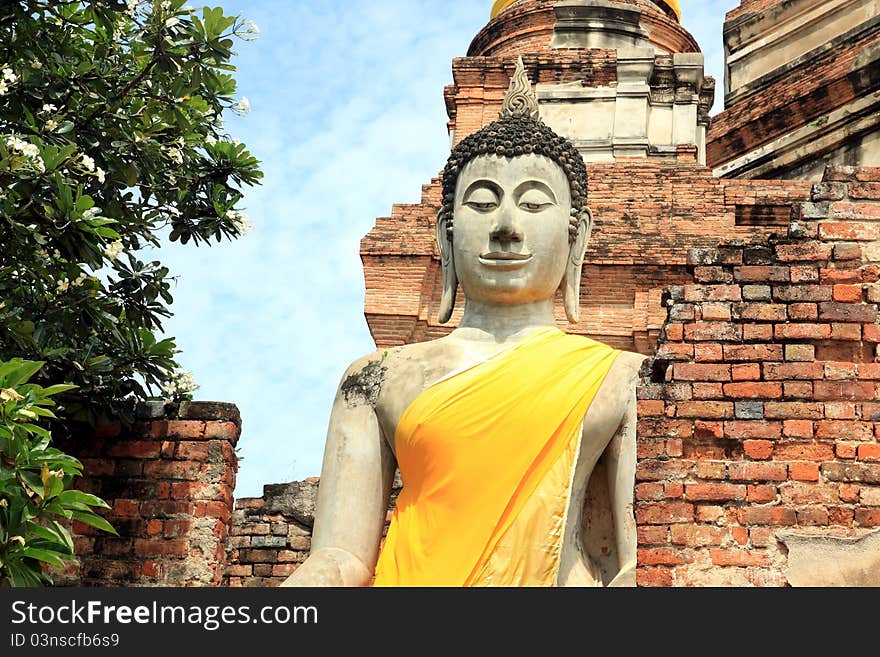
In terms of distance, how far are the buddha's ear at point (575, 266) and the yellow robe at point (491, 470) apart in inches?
21.5

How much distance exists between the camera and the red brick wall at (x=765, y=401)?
19.9ft

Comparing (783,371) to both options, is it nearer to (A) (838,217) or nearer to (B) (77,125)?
(A) (838,217)

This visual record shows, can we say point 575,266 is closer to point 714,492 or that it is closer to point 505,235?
point 505,235

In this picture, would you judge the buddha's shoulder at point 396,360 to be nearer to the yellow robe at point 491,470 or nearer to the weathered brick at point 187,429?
the yellow robe at point 491,470

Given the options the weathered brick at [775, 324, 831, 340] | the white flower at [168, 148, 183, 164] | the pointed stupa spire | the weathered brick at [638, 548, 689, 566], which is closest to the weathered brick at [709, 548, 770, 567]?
the weathered brick at [638, 548, 689, 566]

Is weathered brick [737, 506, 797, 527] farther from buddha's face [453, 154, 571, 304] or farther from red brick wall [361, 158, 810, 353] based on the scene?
red brick wall [361, 158, 810, 353]

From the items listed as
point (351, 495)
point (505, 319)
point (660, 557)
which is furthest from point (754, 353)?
point (351, 495)

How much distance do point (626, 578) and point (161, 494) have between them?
2.38 meters

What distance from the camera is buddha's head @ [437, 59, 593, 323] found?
7172mm

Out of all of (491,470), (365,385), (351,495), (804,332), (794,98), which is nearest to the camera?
(804,332)

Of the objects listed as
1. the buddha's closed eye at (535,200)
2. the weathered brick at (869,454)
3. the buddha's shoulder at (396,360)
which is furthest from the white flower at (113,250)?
the weathered brick at (869,454)

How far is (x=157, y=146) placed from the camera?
8164 mm

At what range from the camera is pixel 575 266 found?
295 inches

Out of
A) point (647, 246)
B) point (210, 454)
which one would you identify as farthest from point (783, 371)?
point (647, 246)
